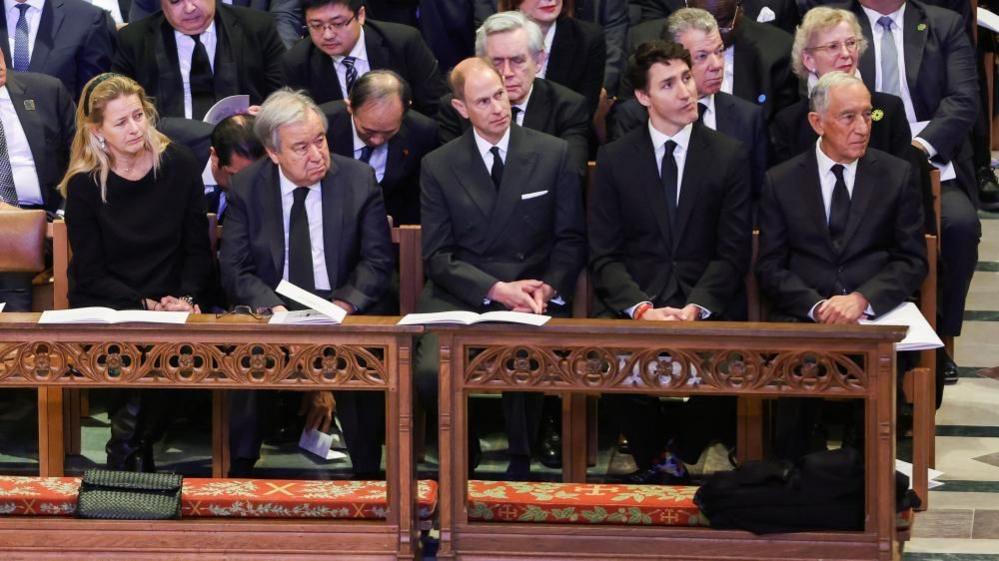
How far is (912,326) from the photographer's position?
15.0 feet

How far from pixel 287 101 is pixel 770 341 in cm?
176

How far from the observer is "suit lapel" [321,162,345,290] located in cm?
497

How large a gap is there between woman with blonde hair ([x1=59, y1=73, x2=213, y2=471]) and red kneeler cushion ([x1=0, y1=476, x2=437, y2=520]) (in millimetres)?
596

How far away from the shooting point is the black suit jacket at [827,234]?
4.86m

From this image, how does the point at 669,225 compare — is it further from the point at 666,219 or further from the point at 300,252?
the point at 300,252

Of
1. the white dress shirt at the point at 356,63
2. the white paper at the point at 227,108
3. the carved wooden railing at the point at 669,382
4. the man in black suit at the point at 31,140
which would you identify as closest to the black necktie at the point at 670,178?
the carved wooden railing at the point at 669,382

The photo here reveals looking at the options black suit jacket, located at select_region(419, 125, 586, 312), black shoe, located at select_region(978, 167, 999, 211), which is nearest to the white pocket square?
black suit jacket, located at select_region(419, 125, 586, 312)

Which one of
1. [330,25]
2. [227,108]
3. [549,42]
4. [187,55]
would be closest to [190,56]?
[187,55]

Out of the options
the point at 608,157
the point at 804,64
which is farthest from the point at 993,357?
the point at 608,157

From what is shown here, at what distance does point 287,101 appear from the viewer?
4.98 meters

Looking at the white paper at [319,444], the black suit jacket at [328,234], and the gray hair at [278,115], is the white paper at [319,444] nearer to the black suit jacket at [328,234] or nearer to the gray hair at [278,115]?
the black suit jacket at [328,234]

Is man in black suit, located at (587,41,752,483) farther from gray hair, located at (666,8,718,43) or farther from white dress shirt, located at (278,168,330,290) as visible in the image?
white dress shirt, located at (278,168,330,290)

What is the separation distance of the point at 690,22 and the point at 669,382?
173 centimetres

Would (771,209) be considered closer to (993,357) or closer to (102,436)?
(993,357)
